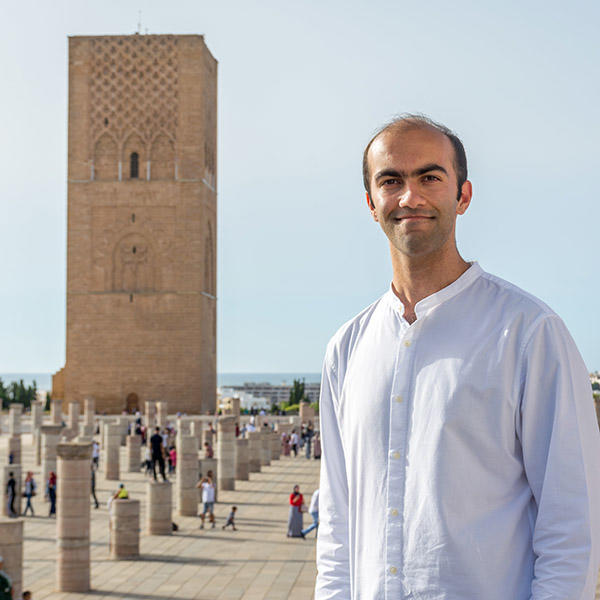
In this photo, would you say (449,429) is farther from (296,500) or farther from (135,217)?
(135,217)

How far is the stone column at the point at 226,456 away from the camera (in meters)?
18.2

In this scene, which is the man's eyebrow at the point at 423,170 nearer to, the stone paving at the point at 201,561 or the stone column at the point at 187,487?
the stone paving at the point at 201,561

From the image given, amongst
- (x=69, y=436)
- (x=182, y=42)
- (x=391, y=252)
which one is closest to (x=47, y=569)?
(x=391, y=252)

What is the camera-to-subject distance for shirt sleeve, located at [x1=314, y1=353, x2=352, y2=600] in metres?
1.73

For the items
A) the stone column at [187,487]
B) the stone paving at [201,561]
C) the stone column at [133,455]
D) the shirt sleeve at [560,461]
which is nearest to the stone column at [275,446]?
the stone column at [133,455]

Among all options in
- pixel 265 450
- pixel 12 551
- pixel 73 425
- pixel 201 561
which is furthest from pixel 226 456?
pixel 73 425

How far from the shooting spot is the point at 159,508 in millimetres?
13188

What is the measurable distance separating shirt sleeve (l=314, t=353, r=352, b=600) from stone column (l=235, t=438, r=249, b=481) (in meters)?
18.2

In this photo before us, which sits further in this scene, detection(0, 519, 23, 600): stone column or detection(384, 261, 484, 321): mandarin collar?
detection(0, 519, 23, 600): stone column

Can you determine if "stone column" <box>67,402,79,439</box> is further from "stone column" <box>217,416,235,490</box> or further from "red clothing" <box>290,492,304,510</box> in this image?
"red clothing" <box>290,492,304,510</box>

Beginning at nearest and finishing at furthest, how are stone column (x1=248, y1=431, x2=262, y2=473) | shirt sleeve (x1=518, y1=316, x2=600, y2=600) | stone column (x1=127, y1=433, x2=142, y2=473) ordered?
shirt sleeve (x1=518, y1=316, x2=600, y2=600) < stone column (x1=248, y1=431, x2=262, y2=473) < stone column (x1=127, y1=433, x2=142, y2=473)

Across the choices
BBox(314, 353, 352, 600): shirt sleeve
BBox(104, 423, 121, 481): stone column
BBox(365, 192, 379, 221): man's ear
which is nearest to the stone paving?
BBox(104, 423, 121, 481): stone column

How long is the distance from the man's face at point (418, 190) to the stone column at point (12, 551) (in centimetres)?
819

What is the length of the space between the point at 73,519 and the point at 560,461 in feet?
31.1
